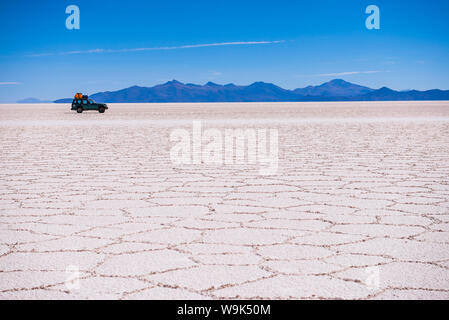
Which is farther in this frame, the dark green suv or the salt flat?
the dark green suv

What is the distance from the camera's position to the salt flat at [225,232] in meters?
2.14

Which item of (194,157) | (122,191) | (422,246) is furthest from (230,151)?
(422,246)

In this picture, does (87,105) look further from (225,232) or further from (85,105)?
(225,232)

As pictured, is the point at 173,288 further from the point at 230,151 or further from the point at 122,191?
the point at 230,151

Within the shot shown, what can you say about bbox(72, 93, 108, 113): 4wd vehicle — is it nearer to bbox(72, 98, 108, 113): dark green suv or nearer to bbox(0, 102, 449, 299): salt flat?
bbox(72, 98, 108, 113): dark green suv

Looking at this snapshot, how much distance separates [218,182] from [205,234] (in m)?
1.89

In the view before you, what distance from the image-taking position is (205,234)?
9.68ft

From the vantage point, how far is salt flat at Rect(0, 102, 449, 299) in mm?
2145
